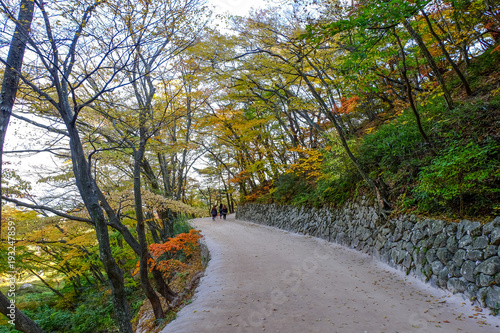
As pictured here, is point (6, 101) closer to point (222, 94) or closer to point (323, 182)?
point (323, 182)

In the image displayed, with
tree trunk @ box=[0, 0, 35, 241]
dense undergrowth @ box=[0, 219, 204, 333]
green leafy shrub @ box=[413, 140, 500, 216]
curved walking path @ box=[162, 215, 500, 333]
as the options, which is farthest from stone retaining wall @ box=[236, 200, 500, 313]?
tree trunk @ box=[0, 0, 35, 241]

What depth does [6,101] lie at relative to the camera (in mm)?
3145

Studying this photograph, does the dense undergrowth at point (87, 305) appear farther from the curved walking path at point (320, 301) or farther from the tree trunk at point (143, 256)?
the curved walking path at point (320, 301)

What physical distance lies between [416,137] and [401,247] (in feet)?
8.69

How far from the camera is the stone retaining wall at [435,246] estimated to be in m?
3.06

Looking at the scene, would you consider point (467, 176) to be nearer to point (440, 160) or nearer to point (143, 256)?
point (440, 160)

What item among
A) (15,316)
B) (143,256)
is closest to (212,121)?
(143,256)

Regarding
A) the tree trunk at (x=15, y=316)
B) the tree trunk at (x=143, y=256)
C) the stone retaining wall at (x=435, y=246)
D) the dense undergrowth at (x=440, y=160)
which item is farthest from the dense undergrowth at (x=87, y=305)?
the dense undergrowth at (x=440, y=160)

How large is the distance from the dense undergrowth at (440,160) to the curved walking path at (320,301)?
140 centimetres

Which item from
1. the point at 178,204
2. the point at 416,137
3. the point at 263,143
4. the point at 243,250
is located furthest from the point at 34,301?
the point at 416,137

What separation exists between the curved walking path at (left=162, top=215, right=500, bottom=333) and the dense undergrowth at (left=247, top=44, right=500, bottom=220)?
4.58 feet

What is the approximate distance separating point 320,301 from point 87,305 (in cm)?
1127

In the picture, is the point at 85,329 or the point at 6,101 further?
the point at 85,329

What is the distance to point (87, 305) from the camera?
10.3 meters
